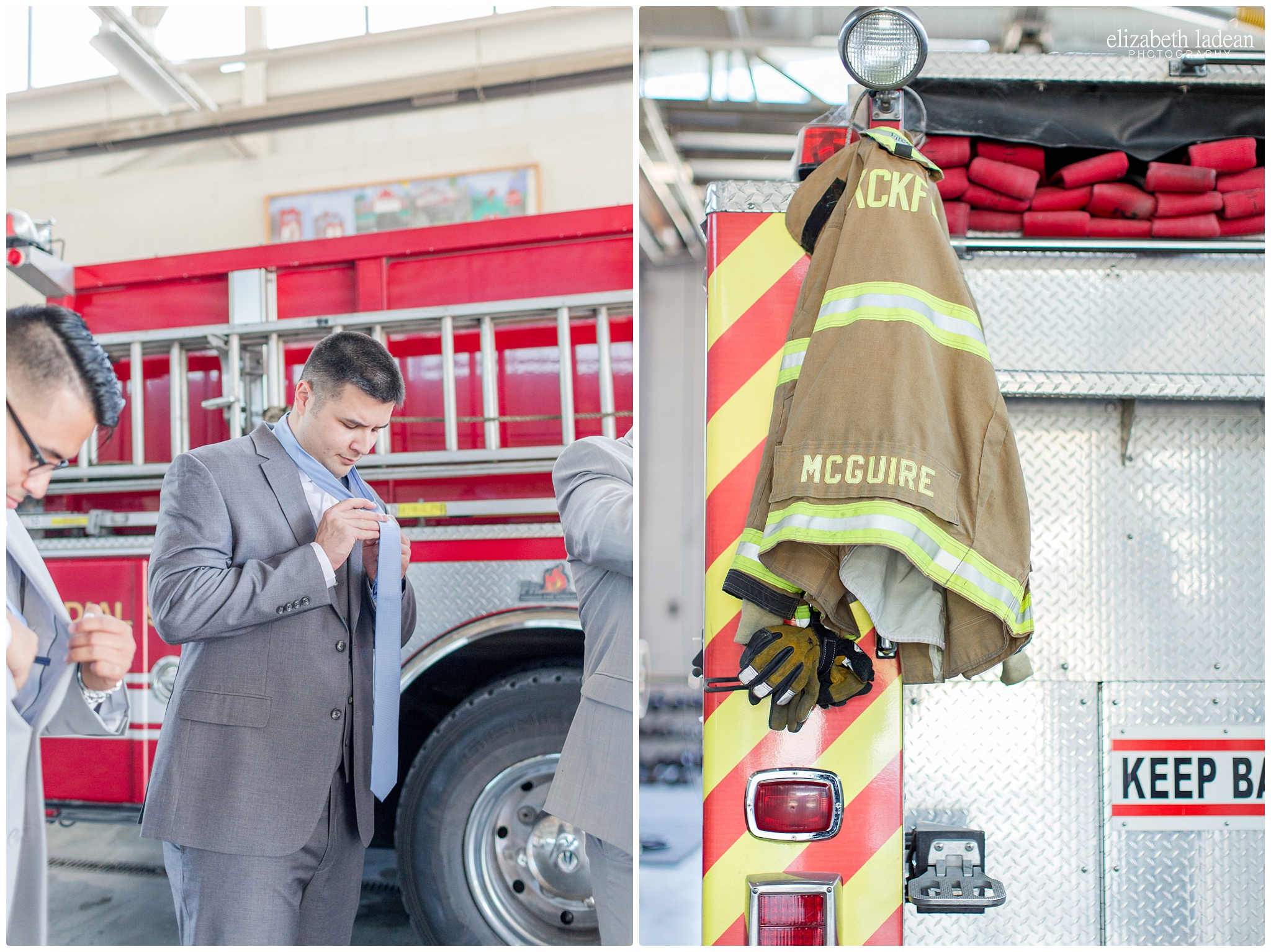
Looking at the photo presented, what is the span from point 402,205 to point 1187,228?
2.21 m

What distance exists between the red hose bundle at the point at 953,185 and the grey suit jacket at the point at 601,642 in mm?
892

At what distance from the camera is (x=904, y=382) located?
1350mm

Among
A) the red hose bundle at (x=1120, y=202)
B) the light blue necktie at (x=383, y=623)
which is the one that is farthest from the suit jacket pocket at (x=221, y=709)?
the red hose bundle at (x=1120, y=202)

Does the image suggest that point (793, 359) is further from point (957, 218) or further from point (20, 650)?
point (20, 650)

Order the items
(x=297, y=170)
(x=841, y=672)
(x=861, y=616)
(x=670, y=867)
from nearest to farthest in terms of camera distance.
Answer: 1. (x=861, y=616)
2. (x=841, y=672)
3. (x=297, y=170)
4. (x=670, y=867)

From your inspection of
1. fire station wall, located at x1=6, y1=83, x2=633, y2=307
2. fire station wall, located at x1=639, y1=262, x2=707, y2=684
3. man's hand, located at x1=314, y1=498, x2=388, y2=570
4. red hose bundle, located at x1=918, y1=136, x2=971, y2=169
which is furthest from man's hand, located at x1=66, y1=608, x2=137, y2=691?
fire station wall, located at x1=639, y1=262, x2=707, y2=684

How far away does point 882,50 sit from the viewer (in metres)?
1.56

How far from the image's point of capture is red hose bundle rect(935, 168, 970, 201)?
191 centimetres

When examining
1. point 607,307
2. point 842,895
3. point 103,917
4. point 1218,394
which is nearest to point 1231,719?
point 1218,394

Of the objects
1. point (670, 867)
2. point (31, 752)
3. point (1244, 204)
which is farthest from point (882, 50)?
point (670, 867)

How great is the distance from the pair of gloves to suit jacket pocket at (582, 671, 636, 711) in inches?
11.4

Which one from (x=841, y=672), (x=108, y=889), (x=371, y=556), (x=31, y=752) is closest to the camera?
(x=841, y=672)

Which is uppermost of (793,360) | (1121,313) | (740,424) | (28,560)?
(1121,313)

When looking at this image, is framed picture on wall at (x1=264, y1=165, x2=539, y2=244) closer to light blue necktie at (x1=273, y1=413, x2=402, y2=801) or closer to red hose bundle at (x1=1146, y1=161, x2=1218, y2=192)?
light blue necktie at (x1=273, y1=413, x2=402, y2=801)
